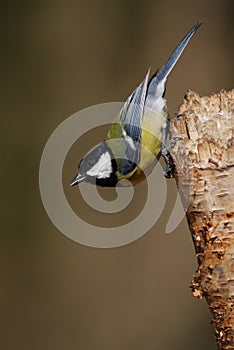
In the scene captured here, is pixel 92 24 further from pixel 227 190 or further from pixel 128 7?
pixel 227 190

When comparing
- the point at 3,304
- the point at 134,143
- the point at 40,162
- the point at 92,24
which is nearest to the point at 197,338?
the point at 3,304

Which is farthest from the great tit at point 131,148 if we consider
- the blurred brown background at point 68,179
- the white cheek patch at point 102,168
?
the blurred brown background at point 68,179

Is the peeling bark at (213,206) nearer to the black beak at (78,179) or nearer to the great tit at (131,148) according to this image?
the great tit at (131,148)

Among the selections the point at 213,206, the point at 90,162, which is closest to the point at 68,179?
the point at 90,162

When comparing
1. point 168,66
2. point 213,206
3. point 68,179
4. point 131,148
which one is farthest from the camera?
→ point 68,179

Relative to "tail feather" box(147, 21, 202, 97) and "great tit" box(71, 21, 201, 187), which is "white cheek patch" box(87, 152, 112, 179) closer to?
"great tit" box(71, 21, 201, 187)

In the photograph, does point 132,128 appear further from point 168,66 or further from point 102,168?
point 168,66
